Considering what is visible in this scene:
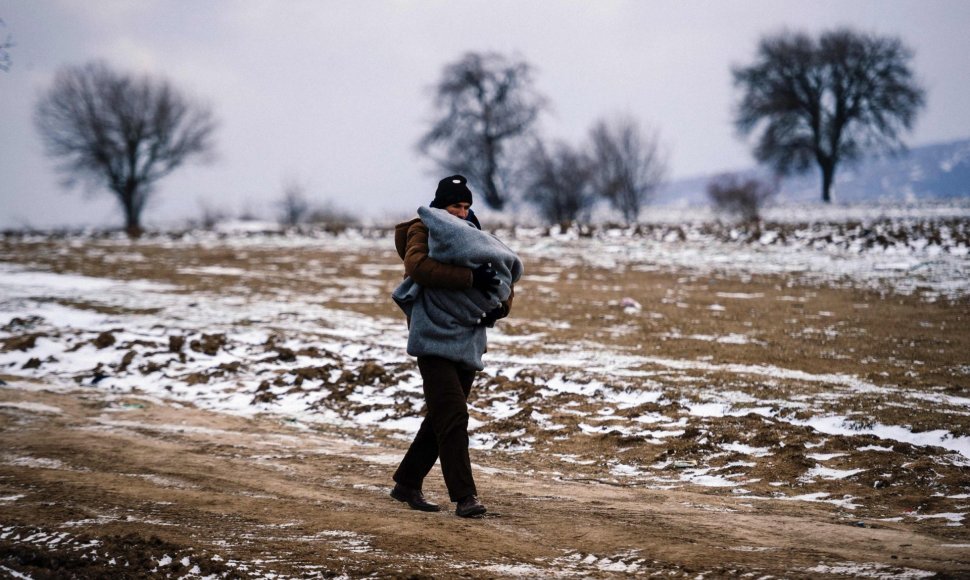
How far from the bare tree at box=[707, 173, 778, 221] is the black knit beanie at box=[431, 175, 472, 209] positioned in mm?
24630

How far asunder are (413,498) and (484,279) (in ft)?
4.79

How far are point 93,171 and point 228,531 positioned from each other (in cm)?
4357

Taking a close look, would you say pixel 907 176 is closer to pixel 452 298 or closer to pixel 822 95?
pixel 822 95

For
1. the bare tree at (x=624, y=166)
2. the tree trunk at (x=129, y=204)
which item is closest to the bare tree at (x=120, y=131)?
the tree trunk at (x=129, y=204)

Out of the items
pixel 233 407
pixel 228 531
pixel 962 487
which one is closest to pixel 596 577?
pixel 228 531

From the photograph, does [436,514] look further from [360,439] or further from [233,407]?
[233,407]

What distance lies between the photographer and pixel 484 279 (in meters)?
4.17

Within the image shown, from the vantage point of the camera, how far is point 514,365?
9094 millimetres

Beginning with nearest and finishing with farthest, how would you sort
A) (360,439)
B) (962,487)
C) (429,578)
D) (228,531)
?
1. (429,578)
2. (228,531)
3. (962,487)
4. (360,439)

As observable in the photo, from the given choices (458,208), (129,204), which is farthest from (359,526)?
(129,204)

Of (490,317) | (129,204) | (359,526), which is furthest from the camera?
(129,204)

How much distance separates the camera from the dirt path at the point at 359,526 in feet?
10.7

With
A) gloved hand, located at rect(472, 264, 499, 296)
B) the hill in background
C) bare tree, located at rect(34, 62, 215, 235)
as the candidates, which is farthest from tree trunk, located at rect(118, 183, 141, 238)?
gloved hand, located at rect(472, 264, 499, 296)

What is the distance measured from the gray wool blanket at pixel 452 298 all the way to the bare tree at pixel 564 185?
2721 centimetres
